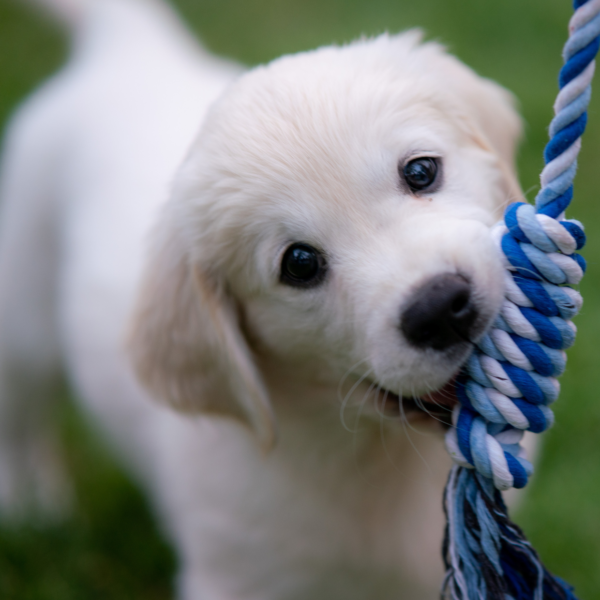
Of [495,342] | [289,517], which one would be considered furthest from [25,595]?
[495,342]

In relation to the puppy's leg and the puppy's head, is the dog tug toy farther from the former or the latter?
the puppy's leg

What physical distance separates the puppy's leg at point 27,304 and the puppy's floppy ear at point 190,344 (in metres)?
1.29

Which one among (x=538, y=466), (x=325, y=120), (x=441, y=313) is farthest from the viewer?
(x=538, y=466)

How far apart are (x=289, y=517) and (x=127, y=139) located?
1.64 meters

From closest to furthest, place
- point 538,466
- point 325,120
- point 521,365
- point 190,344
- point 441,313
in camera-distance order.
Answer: point 521,365, point 441,313, point 325,120, point 190,344, point 538,466

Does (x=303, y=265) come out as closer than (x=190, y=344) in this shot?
Yes

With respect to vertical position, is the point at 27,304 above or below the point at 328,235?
below

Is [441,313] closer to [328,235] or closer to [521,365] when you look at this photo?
[521,365]

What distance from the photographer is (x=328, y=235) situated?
161 centimetres

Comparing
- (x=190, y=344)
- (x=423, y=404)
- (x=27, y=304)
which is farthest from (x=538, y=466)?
(x=27, y=304)

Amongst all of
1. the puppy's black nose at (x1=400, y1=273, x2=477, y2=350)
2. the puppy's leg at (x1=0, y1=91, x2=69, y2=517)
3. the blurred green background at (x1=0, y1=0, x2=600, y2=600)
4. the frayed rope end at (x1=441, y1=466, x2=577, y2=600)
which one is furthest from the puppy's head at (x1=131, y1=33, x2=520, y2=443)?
the puppy's leg at (x1=0, y1=91, x2=69, y2=517)

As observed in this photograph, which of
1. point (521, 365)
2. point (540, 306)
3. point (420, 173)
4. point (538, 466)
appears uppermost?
point (420, 173)

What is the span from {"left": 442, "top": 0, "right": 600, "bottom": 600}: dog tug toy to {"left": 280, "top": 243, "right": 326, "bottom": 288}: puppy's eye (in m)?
0.46

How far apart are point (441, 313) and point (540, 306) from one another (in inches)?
7.3
